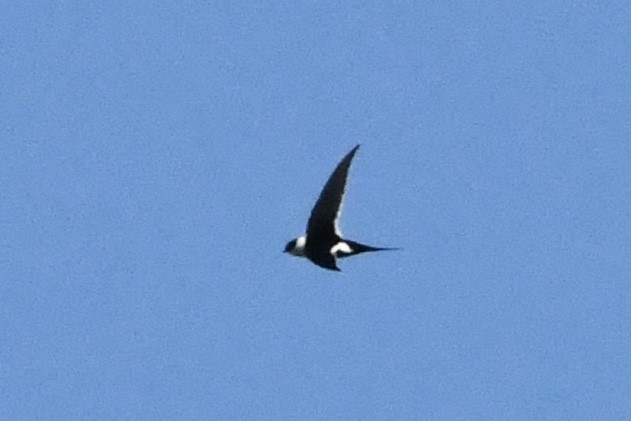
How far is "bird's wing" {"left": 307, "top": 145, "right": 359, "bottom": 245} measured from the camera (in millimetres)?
30984

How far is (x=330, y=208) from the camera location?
31875mm

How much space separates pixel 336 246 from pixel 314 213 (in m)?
0.67

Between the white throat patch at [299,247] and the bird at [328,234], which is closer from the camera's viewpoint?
the bird at [328,234]

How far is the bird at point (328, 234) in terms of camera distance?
31266mm

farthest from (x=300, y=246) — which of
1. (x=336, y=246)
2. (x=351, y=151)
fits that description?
(x=351, y=151)

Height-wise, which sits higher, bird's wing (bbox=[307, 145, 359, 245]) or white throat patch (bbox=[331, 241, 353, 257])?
bird's wing (bbox=[307, 145, 359, 245])

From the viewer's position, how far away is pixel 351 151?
30344mm

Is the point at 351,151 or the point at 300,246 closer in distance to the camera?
the point at 351,151

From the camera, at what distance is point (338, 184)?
103 ft

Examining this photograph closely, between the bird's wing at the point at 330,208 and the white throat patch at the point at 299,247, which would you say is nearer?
the bird's wing at the point at 330,208

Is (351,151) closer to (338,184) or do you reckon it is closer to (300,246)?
(338,184)

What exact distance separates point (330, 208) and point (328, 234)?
559 millimetres

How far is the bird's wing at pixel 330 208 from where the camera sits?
102 ft

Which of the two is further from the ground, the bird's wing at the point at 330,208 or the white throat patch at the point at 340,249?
the bird's wing at the point at 330,208
